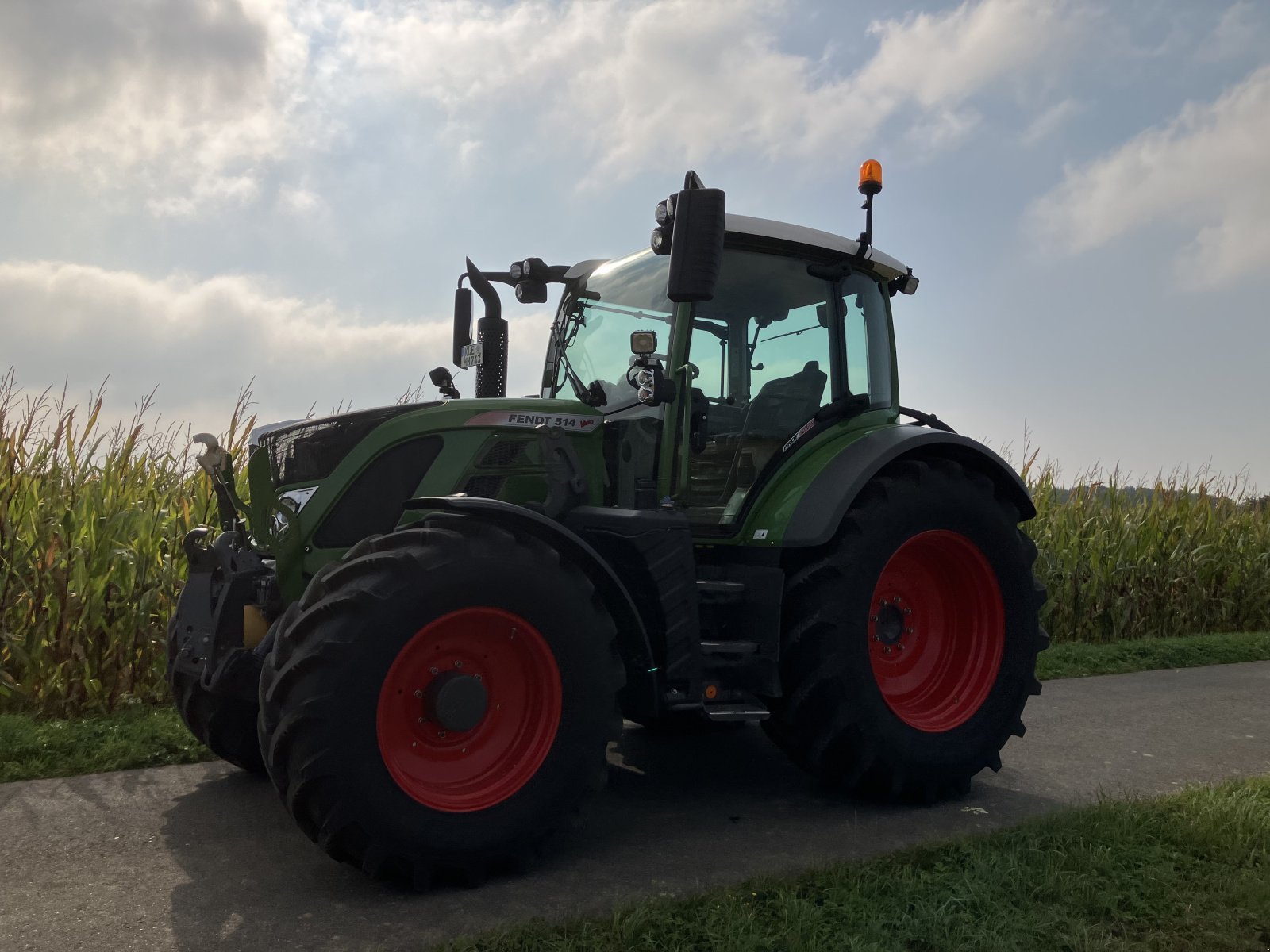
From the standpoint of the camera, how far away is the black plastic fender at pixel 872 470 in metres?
4.06

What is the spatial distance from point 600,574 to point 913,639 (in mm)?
1773

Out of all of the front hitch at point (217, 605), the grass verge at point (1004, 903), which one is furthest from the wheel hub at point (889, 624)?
the front hitch at point (217, 605)

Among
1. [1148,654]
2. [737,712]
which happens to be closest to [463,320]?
[737,712]

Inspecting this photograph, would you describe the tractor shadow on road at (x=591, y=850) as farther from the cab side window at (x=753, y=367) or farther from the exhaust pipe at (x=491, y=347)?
the exhaust pipe at (x=491, y=347)

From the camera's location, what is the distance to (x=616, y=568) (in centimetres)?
384

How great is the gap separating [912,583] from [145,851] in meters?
3.17

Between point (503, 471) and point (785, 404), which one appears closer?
point (503, 471)

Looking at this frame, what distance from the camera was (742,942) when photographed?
2.78m

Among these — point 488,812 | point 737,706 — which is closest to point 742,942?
point 488,812

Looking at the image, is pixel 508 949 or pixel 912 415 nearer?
pixel 508 949

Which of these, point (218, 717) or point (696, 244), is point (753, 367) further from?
point (218, 717)

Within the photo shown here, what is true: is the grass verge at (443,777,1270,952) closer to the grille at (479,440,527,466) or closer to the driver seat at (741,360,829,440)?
the grille at (479,440,527,466)

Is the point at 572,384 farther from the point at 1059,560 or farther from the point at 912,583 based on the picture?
the point at 1059,560

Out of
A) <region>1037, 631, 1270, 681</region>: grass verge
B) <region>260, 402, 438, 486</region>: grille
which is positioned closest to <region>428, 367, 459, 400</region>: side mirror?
<region>260, 402, 438, 486</region>: grille
